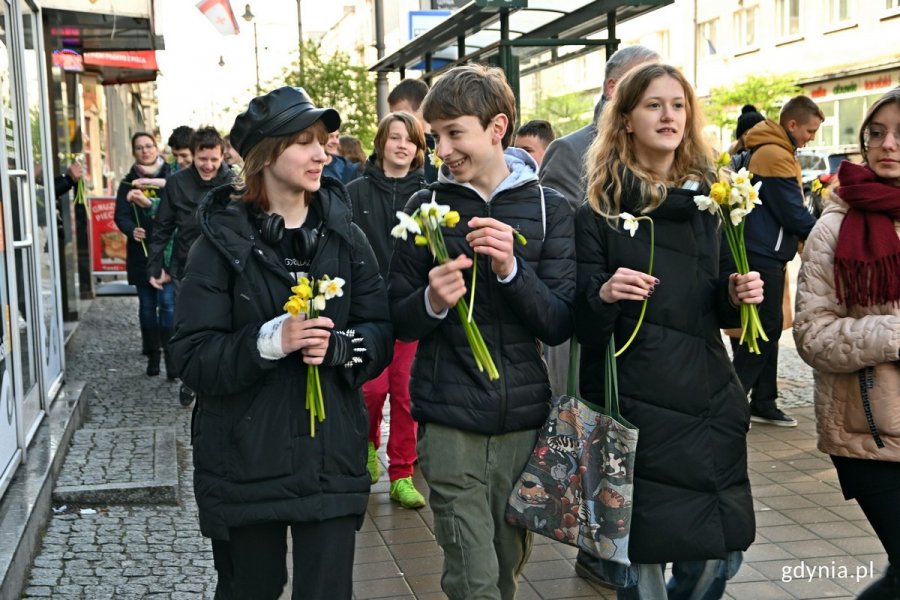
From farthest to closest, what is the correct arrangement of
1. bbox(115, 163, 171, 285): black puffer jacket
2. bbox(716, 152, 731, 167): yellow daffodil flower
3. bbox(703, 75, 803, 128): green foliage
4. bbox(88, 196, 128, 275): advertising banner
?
bbox(703, 75, 803, 128): green foliage, bbox(88, 196, 128, 275): advertising banner, bbox(115, 163, 171, 285): black puffer jacket, bbox(716, 152, 731, 167): yellow daffodil flower

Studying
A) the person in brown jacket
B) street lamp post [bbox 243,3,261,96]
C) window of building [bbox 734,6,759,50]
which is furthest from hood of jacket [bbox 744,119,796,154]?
window of building [bbox 734,6,759,50]

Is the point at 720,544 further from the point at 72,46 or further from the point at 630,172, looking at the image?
the point at 72,46

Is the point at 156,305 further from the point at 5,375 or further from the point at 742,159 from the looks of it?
the point at 742,159

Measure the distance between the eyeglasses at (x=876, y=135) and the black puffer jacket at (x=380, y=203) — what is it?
3026 mm

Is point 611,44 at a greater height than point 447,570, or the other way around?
point 611,44

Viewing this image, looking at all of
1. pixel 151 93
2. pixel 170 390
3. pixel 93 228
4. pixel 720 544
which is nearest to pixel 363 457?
pixel 720 544

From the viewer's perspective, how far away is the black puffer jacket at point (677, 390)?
11.6ft

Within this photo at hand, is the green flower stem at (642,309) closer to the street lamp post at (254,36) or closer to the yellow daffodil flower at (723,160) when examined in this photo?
the yellow daffodil flower at (723,160)

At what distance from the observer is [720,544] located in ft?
11.6

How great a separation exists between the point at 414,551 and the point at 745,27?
49734 millimetres

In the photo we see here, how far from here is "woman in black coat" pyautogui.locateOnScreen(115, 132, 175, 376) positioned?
10141 millimetres

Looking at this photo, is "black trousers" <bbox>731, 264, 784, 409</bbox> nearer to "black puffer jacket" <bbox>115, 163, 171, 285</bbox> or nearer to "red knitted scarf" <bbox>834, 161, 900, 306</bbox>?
"red knitted scarf" <bbox>834, 161, 900, 306</bbox>

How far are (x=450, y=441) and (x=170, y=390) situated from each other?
655cm

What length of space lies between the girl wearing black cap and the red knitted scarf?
1.45 m
